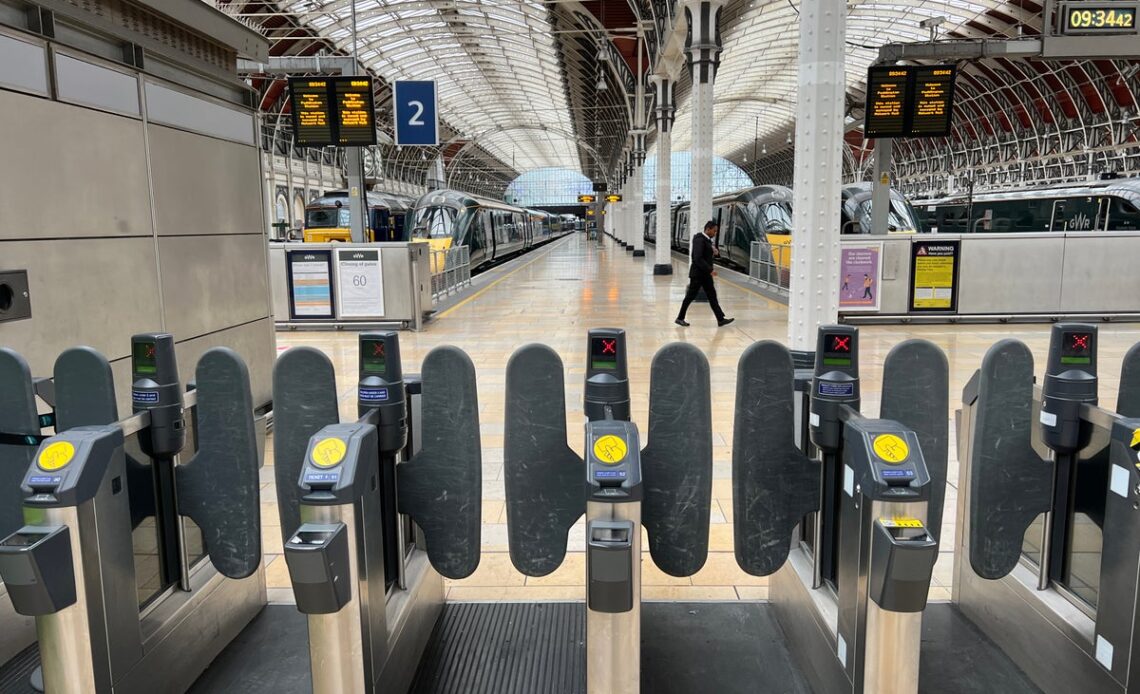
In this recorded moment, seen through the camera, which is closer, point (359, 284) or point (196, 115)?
point (196, 115)

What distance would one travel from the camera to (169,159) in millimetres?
5234

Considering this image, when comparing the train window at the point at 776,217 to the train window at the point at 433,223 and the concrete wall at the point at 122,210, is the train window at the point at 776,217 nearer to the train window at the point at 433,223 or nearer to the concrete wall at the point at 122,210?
the train window at the point at 433,223

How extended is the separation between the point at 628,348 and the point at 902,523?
8.15 meters

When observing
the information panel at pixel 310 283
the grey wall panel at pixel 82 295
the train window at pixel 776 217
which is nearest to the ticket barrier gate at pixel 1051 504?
the grey wall panel at pixel 82 295

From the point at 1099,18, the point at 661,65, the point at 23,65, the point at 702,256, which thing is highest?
the point at 661,65

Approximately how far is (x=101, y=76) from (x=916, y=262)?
1102 cm

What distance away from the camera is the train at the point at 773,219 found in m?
18.0

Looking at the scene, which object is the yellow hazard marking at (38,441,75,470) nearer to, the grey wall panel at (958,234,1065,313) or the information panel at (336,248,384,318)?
the information panel at (336,248,384,318)

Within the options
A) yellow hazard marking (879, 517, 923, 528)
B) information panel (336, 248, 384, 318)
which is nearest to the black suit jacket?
information panel (336, 248, 384, 318)

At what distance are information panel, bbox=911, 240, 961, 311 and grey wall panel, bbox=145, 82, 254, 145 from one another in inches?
384

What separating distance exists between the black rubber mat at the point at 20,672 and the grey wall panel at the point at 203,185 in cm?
283

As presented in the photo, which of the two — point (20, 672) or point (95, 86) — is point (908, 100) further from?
point (20, 672)

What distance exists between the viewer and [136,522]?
Result: 2928 millimetres

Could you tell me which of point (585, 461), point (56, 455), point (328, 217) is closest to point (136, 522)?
point (56, 455)
